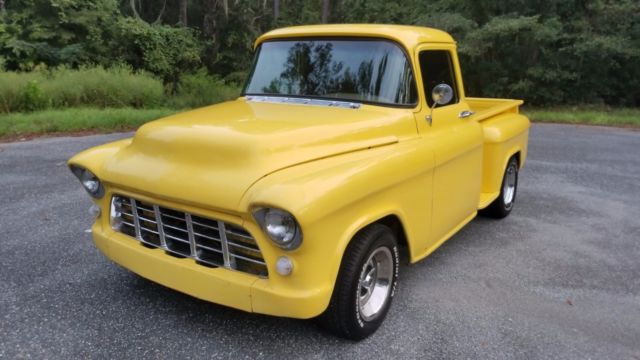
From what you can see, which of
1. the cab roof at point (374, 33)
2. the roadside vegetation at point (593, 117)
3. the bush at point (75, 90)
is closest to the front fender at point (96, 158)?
the cab roof at point (374, 33)

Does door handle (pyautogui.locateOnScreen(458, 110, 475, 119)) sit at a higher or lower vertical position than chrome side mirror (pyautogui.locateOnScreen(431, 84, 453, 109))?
lower

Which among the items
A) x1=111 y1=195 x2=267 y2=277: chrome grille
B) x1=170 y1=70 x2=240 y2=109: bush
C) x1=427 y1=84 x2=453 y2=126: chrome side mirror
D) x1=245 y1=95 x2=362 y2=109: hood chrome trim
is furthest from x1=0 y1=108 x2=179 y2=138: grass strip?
x1=427 y1=84 x2=453 y2=126: chrome side mirror

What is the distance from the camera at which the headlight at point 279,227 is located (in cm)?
245

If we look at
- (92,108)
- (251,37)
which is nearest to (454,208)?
(92,108)

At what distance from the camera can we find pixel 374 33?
372 cm

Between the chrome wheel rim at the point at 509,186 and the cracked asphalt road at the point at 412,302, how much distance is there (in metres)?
0.18

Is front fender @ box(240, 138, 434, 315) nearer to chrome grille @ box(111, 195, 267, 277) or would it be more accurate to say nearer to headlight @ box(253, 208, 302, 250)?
headlight @ box(253, 208, 302, 250)

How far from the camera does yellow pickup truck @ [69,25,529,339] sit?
2541mm

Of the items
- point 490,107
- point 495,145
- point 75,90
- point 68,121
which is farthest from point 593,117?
point 75,90

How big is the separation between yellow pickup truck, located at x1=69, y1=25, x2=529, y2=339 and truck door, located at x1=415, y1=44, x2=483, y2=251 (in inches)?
0.7

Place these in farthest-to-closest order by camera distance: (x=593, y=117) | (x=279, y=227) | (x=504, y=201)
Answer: (x=593, y=117) → (x=504, y=201) → (x=279, y=227)

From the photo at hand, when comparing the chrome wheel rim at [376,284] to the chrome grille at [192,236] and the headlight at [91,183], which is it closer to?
the chrome grille at [192,236]

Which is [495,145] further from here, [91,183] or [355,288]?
[91,183]

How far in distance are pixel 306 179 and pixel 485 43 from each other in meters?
15.8
